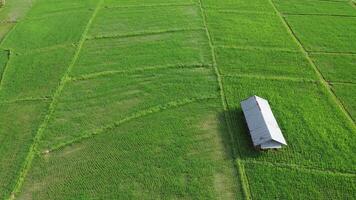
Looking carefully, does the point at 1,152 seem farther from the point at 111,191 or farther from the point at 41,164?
the point at 111,191

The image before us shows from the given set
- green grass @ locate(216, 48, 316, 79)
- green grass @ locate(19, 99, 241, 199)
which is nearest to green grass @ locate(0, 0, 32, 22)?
green grass @ locate(216, 48, 316, 79)

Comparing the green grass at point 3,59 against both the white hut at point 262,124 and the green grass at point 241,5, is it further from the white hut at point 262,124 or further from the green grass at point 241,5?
the green grass at point 241,5

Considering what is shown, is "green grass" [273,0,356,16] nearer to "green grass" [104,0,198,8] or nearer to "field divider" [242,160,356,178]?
"green grass" [104,0,198,8]

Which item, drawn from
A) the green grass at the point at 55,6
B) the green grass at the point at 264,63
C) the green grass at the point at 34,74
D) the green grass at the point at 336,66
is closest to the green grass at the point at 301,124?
the green grass at the point at 264,63

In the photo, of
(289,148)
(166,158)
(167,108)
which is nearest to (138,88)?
(167,108)

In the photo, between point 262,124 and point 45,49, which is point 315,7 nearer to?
point 262,124

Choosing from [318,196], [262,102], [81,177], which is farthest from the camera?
[262,102]

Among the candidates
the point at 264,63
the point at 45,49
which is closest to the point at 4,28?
the point at 45,49

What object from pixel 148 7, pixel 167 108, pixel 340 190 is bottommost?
pixel 340 190
